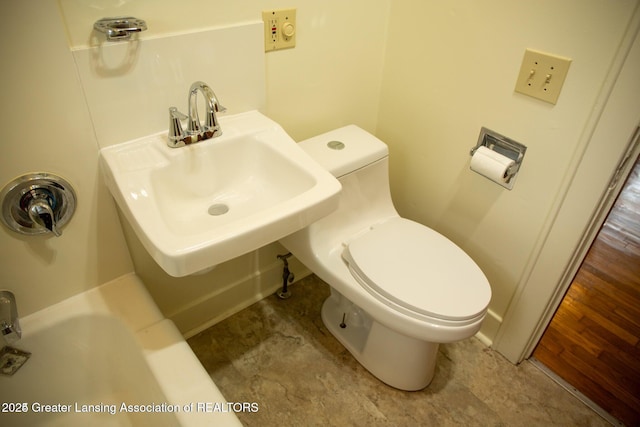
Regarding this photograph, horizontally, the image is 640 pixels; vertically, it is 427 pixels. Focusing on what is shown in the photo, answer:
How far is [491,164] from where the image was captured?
124 centimetres

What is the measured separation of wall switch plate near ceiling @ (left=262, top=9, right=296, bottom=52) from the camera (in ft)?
3.91

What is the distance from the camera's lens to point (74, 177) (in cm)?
106

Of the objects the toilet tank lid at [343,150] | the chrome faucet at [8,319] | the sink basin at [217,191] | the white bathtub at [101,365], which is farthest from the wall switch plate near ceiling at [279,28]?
the chrome faucet at [8,319]

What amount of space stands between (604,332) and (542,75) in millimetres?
1161

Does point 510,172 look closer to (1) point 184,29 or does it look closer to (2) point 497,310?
(2) point 497,310

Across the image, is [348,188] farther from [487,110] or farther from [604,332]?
[604,332]

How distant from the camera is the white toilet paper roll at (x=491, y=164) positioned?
1.22 meters

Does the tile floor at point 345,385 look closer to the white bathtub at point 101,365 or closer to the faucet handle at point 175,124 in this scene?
the white bathtub at point 101,365

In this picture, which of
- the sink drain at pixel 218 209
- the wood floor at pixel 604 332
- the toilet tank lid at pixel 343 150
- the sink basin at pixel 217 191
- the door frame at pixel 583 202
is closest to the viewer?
the sink basin at pixel 217 191

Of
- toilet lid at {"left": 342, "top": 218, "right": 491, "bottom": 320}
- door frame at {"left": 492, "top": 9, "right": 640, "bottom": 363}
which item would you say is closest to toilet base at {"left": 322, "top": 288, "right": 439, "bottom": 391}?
toilet lid at {"left": 342, "top": 218, "right": 491, "bottom": 320}

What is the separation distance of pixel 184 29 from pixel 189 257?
61 cm

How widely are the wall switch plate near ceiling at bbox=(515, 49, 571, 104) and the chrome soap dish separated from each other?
38.5 inches

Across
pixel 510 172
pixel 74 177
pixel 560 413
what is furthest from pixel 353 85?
pixel 560 413

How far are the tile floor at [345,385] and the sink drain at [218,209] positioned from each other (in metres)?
0.64
